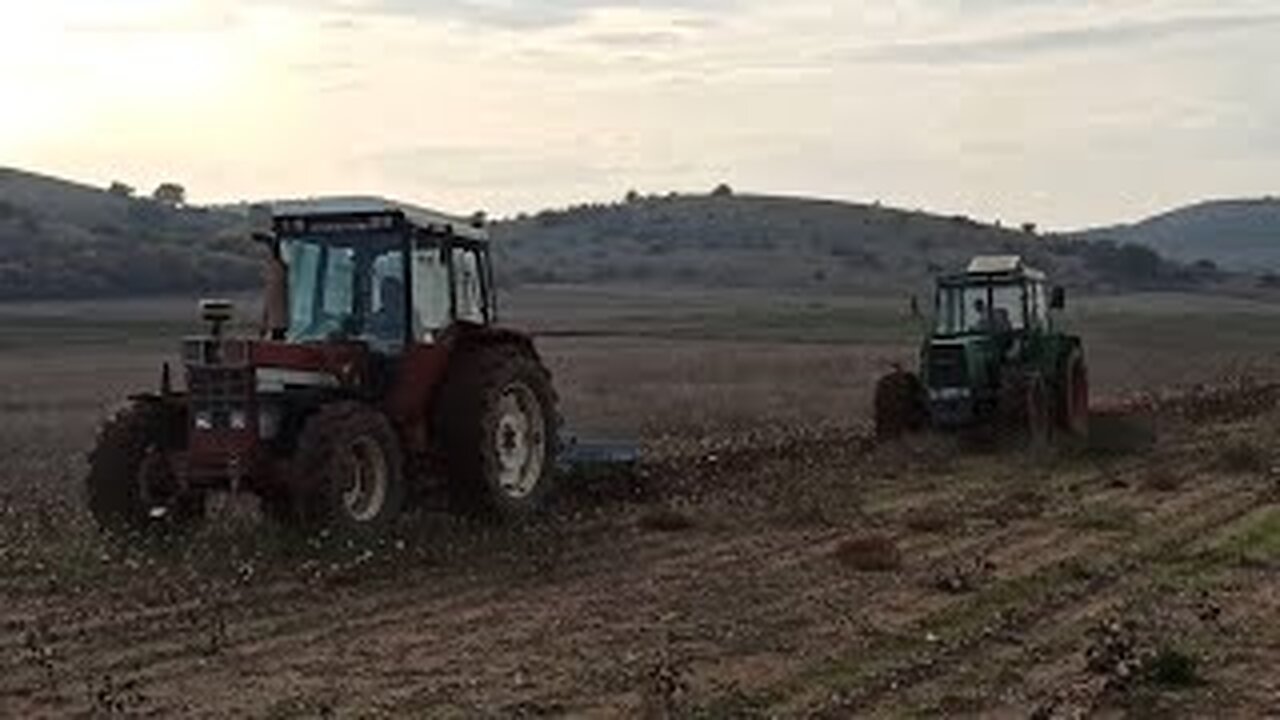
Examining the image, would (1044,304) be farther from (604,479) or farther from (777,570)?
(777,570)

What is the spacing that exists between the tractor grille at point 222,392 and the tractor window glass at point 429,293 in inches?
63.0

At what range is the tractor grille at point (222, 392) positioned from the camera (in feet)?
46.8

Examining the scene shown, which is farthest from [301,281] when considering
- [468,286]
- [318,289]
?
[468,286]

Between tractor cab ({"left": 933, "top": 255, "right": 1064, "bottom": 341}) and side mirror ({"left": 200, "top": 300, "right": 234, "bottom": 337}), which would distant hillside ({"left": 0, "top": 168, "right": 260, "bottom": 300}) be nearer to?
tractor cab ({"left": 933, "top": 255, "right": 1064, "bottom": 341})

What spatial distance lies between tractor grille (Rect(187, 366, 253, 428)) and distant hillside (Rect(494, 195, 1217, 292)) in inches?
4054

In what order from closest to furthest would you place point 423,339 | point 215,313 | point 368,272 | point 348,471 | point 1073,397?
1. point 348,471
2. point 215,313
3. point 423,339
4. point 368,272
5. point 1073,397

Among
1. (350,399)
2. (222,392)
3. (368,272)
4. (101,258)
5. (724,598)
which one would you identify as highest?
(101,258)

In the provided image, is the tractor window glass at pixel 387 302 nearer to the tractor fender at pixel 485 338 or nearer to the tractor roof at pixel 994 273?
the tractor fender at pixel 485 338

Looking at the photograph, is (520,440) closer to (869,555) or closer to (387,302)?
(387,302)

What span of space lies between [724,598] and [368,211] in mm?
4622

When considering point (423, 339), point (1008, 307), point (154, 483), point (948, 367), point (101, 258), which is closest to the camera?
point (154, 483)

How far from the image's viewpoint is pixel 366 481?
14.4 meters

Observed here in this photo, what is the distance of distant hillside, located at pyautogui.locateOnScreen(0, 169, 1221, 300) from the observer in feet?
314

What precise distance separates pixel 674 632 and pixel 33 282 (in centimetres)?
8252
